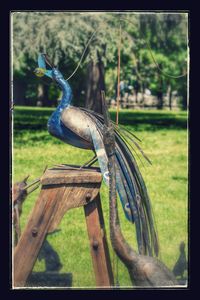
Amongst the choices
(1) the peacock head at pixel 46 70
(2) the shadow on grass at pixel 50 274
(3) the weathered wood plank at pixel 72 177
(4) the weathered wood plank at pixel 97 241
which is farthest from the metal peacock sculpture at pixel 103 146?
(2) the shadow on grass at pixel 50 274

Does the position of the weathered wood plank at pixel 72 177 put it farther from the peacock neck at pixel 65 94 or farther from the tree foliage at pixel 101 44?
the tree foliage at pixel 101 44

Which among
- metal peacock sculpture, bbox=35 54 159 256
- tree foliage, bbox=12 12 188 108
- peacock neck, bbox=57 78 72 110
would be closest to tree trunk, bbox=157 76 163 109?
tree foliage, bbox=12 12 188 108

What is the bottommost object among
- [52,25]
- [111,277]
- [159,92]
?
[111,277]

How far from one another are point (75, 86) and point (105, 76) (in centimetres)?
32

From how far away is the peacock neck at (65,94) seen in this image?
8.00 meters

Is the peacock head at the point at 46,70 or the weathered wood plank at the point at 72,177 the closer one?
the weathered wood plank at the point at 72,177

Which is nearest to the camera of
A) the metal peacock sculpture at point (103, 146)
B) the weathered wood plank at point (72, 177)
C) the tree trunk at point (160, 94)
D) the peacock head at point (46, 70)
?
the weathered wood plank at point (72, 177)

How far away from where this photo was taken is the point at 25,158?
8.48 m

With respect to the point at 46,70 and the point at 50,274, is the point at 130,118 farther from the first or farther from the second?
the point at 50,274

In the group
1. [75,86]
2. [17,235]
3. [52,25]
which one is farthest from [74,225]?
[52,25]

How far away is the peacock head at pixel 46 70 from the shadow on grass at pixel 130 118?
31 centimetres

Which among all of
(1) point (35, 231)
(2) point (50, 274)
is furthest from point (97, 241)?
(2) point (50, 274)

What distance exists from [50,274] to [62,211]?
2.23 ft

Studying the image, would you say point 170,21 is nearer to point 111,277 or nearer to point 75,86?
point 75,86
